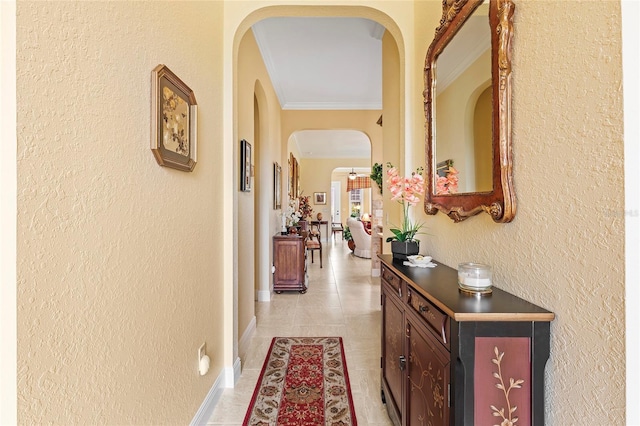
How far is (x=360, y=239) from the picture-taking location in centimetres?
768

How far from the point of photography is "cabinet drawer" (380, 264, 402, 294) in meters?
1.54

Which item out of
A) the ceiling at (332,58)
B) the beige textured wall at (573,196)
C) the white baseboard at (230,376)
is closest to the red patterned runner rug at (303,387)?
the white baseboard at (230,376)

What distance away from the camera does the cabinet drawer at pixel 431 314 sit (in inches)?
39.1

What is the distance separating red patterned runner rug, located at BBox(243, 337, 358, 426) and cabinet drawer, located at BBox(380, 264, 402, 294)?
2.86ft

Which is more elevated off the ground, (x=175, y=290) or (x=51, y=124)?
(x=51, y=124)

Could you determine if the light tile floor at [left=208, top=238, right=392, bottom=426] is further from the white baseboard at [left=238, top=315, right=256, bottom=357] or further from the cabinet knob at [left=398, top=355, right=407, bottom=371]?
the cabinet knob at [left=398, top=355, right=407, bottom=371]

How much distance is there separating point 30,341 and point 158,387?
72 cm

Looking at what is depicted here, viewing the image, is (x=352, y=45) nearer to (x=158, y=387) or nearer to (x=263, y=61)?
(x=263, y=61)

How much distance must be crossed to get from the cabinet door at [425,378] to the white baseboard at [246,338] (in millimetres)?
1643

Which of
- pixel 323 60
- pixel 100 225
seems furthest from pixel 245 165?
pixel 323 60

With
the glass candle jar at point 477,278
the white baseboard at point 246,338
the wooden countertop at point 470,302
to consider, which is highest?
the glass candle jar at point 477,278

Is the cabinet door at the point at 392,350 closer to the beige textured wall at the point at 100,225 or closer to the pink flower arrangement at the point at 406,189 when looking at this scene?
the pink flower arrangement at the point at 406,189
